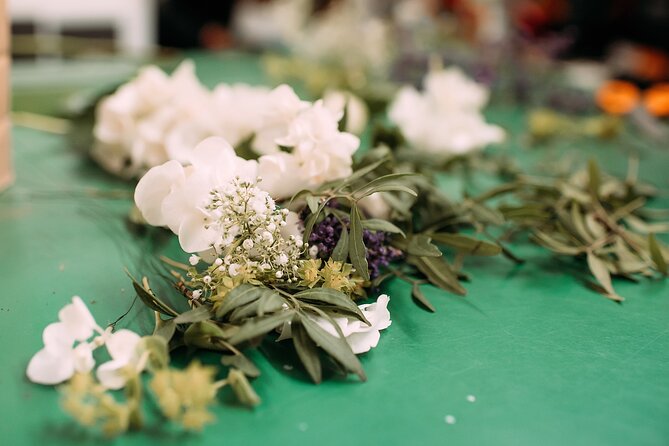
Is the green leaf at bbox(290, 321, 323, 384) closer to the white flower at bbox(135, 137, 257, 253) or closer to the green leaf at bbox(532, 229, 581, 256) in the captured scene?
the white flower at bbox(135, 137, 257, 253)

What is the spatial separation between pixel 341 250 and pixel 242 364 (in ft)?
0.60

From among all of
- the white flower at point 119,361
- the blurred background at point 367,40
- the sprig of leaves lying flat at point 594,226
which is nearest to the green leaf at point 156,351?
the white flower at point 119,361

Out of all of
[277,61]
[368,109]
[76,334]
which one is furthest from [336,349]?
[277,61]

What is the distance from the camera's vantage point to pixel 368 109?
6.20 ft

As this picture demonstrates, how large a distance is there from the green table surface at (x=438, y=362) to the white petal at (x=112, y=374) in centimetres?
5

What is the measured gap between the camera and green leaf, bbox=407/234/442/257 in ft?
2.61

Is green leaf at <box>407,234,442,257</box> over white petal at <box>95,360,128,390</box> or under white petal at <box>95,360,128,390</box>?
over

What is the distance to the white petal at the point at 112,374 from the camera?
60cm

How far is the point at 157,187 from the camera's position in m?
0.74

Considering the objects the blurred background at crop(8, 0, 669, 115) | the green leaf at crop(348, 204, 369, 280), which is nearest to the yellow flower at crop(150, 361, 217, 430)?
the green leaf at crop(348, 204, 369, 280)

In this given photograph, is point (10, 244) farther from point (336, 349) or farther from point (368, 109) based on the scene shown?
point (368, 109)

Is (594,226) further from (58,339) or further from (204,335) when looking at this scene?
(58,339)

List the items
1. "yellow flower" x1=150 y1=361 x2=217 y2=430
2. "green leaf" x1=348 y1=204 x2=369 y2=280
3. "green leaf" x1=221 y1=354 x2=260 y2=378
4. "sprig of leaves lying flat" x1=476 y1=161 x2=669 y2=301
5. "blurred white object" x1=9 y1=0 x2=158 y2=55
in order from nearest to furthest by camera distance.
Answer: "yellow flower" x1=150 y1=361 x2=217 y2=430
"green leaf" x1=221 y1=354 x2=260 y2=378
"green leaf" x1=348 y1=204 x2=369 y2=280
"sprig of leaves lying flat" x1=476 y1=161 x2=669 y2=301
"blurred white object" x1=9 y1=0 x2=158 y2=55

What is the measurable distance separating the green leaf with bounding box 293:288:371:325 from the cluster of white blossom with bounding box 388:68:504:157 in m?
0.72
